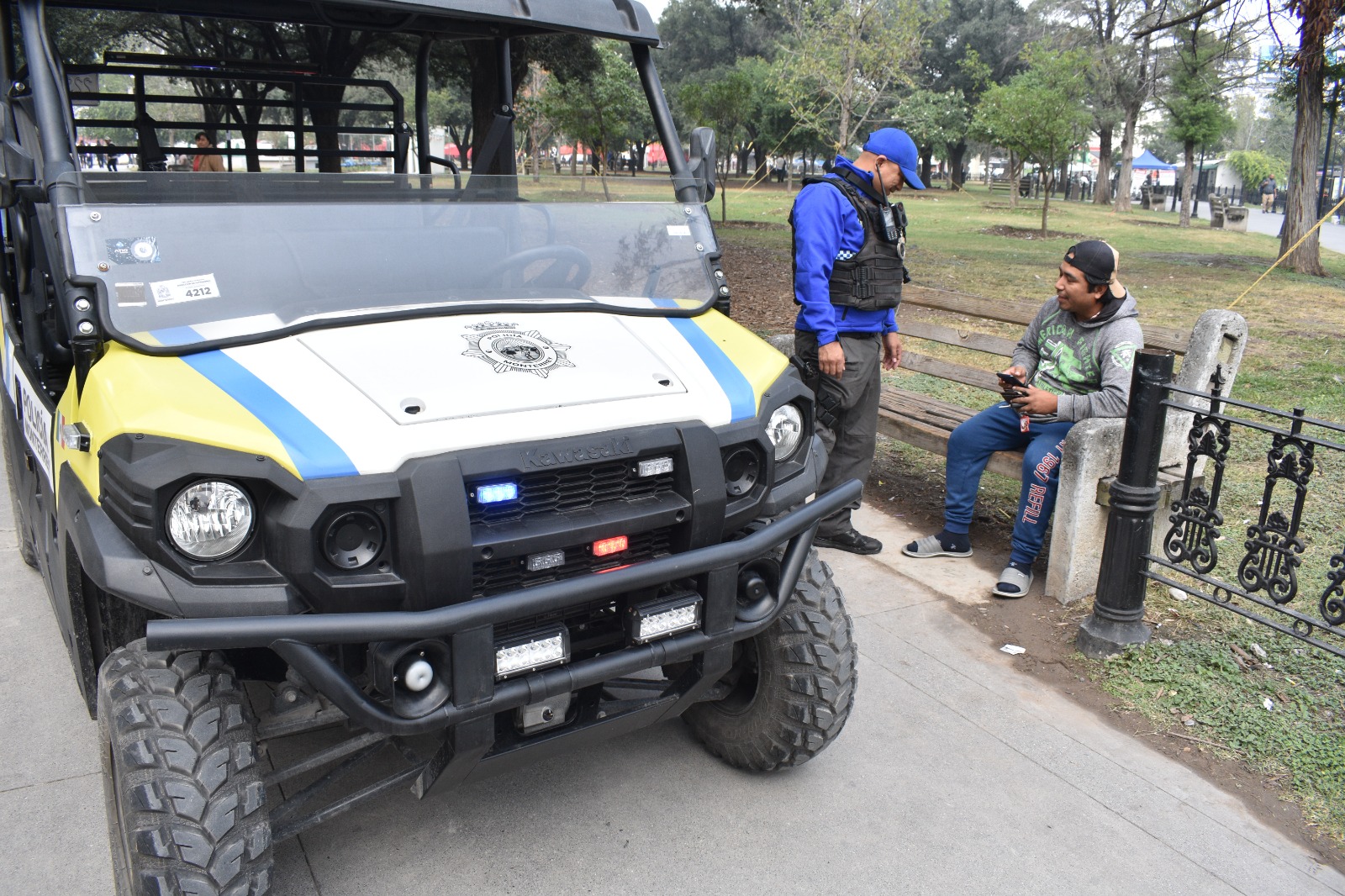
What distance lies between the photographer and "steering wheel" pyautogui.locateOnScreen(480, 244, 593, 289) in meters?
3.21

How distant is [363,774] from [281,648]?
1.44m

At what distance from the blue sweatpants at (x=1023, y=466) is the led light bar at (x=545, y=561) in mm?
2966

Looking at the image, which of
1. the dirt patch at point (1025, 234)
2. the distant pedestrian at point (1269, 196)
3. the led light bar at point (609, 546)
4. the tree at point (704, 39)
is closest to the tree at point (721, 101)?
the dirt patch at point (1025, 234)

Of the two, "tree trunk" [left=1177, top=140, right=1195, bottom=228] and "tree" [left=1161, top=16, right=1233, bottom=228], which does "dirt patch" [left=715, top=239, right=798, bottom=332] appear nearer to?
"tree trunk" [left=1177, top=140, right=1195, bottom=228]

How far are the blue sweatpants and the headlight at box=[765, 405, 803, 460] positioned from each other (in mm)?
2116

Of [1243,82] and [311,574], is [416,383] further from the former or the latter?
[1243,82]

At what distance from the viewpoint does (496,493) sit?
7.81ft

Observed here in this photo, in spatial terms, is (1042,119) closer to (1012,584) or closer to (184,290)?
(1012,584)

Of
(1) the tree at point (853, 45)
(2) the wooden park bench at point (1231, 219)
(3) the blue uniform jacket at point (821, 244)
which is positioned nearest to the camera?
(3) the blue uniform jacket at point (821, 244)

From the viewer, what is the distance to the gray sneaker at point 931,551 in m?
5.36

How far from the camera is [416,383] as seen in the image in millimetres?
2494

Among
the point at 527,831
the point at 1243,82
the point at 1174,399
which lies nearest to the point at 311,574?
the point at 527,831

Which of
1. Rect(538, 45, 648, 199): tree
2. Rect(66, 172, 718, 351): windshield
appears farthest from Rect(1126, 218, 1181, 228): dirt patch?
Rect(66, 172, 718, 351): windshield

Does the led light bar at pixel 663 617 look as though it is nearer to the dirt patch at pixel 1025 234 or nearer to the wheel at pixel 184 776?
the wheel at pixel 184 776
